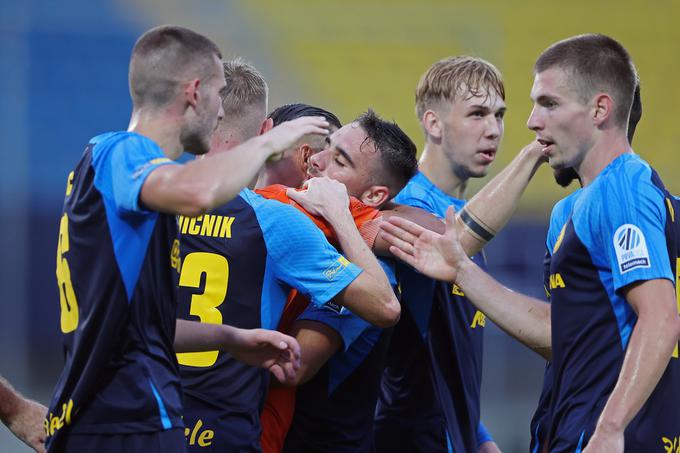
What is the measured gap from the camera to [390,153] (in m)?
4.80

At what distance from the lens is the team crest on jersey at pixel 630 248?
3.55 m

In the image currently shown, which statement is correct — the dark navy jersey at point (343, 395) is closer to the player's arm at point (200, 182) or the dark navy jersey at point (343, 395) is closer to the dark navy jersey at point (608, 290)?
the dark navy jersey at point (608, 290)

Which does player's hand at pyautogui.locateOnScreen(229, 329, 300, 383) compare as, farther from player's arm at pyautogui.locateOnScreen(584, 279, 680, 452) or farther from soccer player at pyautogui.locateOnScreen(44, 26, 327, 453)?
player's arm at pyautogui.locateOnScreen(584, 279, 680, 452)

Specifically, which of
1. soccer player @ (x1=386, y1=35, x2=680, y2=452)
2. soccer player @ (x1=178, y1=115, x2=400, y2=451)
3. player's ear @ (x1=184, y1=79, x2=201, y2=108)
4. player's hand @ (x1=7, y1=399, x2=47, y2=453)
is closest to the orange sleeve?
soccer player @ (x1=178, y1=115, x2=400, y2=451)

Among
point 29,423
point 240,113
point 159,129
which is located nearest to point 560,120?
point 240,113

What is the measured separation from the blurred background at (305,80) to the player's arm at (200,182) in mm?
7543

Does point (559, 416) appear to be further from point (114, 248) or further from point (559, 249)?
point (114, 248)

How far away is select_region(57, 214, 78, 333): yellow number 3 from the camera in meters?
3.40

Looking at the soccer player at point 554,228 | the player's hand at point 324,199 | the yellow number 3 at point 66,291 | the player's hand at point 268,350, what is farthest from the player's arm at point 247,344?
the soccer player at point 554,228

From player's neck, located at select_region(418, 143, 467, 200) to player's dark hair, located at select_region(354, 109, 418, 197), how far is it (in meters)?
0.73

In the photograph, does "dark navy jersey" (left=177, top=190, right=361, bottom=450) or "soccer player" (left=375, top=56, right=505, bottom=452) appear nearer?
"dark navy jersey" (left=177, top=190, right=361, bottom=450)

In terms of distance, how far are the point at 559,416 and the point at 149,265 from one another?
164cm

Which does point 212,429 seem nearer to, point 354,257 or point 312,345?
point 312,345

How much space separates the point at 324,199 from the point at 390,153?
590 mm
